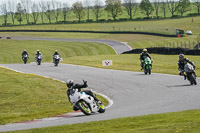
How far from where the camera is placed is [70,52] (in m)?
70.1

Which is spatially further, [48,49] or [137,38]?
[137,38]

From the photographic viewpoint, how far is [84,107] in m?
14.6

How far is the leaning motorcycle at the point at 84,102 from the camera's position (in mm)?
14469

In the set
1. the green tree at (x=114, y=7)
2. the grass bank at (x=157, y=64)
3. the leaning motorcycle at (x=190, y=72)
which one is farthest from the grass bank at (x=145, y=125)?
the green tree at (x=114, y=7)

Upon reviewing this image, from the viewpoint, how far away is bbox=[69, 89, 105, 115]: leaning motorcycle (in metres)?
14.5

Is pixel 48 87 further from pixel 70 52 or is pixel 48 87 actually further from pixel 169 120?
pixel 70 52

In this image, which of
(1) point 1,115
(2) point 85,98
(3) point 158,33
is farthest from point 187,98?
(3) point 158,33

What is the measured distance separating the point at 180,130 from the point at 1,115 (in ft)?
24.9

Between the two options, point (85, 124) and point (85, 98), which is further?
point (85, 98)

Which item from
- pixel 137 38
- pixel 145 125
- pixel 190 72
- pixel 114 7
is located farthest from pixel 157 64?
pixel 114 7

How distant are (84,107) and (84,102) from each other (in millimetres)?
178

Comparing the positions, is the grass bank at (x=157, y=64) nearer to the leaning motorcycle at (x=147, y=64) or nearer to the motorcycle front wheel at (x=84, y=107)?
the leaning motorcycle at (x=147, y=64)

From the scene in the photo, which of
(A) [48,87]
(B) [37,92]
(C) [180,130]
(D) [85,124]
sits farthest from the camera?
(A) [48,87]

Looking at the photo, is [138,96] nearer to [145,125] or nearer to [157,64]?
[145,125]
